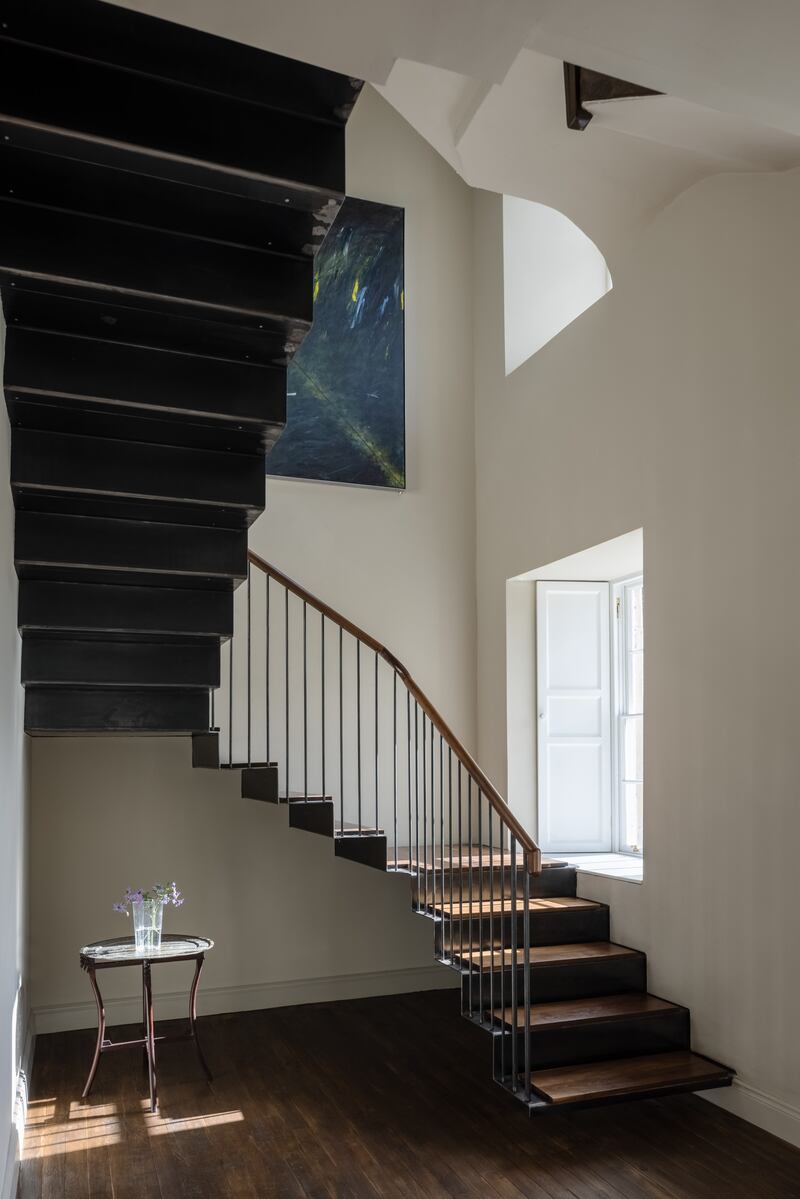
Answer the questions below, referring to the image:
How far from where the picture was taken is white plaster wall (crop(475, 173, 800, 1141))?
4.03 metres

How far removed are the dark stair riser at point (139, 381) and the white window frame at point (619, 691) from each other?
333 centimetres

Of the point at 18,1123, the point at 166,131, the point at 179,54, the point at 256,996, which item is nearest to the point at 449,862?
the point at 256,996

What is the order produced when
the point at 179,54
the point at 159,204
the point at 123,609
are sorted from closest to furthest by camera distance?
1. the point at 179,54
2. the point at 159,204
3. the point at 123,609

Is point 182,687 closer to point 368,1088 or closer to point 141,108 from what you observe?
point 368,1088

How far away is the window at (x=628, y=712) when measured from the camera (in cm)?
602

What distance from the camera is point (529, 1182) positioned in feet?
11.8

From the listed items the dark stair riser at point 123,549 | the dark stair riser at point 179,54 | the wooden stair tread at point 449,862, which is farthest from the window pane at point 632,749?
Answer: the dark stair riser at point 179,54

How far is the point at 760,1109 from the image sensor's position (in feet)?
13.2

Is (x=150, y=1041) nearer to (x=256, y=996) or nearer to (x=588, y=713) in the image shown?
(x=256, y=996)

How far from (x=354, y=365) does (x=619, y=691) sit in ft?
9.16

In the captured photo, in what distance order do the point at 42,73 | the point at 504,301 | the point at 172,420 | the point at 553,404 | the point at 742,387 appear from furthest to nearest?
1. the point at 504,301
2. the point at 553,404
3. the point at 742,387
4. the point at 172,420
5. the point at 42,73

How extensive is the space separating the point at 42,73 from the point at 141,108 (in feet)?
0.79

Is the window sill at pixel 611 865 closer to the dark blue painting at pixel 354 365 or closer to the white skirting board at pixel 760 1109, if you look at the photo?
the white skirting board at pixel 760 1109

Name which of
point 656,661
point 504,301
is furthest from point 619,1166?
point 504,301
